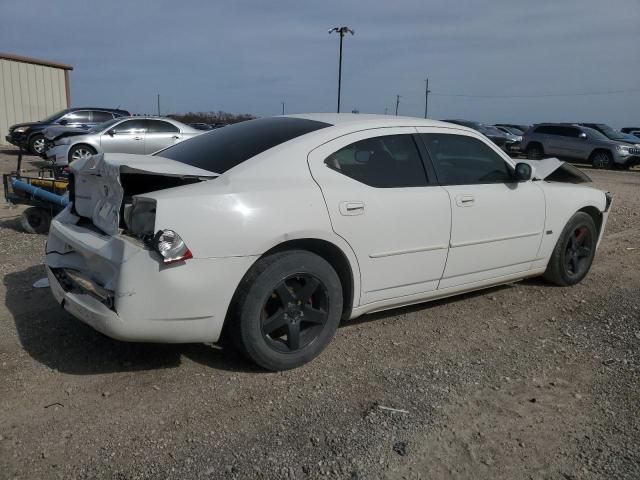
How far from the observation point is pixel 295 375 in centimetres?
344

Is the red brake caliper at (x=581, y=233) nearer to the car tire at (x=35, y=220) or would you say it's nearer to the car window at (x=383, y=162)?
the car window at (x=383, y=162)

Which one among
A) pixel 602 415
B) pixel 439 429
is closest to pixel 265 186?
pixel 439 429

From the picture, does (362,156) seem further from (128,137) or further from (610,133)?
(610,133)

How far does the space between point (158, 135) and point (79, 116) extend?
5.46 m

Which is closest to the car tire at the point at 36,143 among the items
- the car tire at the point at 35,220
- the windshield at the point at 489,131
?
the car tire at the point at 35,220

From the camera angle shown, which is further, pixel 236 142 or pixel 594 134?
pixel 594 134

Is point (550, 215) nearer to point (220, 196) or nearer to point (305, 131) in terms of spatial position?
point (305, 131)

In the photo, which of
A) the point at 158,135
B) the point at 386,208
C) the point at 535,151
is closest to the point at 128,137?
the point at 158,135

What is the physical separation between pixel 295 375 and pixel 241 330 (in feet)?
1.56

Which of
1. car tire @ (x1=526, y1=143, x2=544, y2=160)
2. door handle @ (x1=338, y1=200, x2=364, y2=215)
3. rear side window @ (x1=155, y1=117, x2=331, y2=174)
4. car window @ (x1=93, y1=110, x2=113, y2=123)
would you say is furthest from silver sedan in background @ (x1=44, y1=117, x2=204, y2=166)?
car tire @ (x1=526, y1=143, x2=544, y2=160)

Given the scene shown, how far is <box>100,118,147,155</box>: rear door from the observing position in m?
13.9

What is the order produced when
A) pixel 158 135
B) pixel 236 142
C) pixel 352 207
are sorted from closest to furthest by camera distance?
1. pixel 352 207
2. pixel 236 142
3. pixel 158 135

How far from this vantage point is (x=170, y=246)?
9.50 feet

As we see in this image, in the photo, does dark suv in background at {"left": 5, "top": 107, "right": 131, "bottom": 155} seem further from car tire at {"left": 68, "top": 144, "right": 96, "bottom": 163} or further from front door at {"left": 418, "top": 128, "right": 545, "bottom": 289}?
front door at {"left": 418, "top": 128, "right": 545, "bottom": 289}
